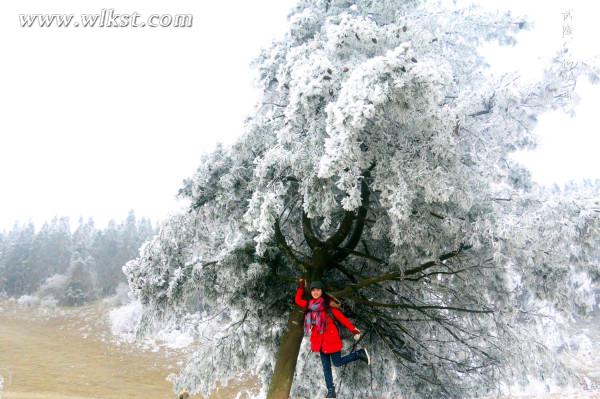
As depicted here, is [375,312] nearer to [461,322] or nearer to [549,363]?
[461,322]

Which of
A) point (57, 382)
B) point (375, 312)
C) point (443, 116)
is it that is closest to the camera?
point (443, 116)

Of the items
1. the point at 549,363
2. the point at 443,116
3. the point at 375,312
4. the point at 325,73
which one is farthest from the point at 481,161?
the point at 549,363

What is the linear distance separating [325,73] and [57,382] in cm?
4931

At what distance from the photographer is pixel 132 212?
337 feet

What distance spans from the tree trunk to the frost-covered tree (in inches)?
1.1

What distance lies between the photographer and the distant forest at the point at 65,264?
88875 millimetres

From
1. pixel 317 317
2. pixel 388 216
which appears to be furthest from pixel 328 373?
pixel 388 216

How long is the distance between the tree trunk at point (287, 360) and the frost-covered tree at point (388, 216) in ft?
0.09

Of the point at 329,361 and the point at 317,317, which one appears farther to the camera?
the point at 317,317

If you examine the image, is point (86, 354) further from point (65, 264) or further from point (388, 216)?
point (388, 216)

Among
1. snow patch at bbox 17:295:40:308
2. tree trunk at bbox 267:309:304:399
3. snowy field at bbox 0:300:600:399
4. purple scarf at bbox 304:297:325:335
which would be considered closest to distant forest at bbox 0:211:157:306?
snow patch at bbox 17:295:40:308

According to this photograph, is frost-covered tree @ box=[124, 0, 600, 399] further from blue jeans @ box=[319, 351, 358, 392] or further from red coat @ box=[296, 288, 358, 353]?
blue jeans @ box=[319, 351, 358, 392]

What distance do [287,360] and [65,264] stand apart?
96763 mm

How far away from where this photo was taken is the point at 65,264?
9431cm
